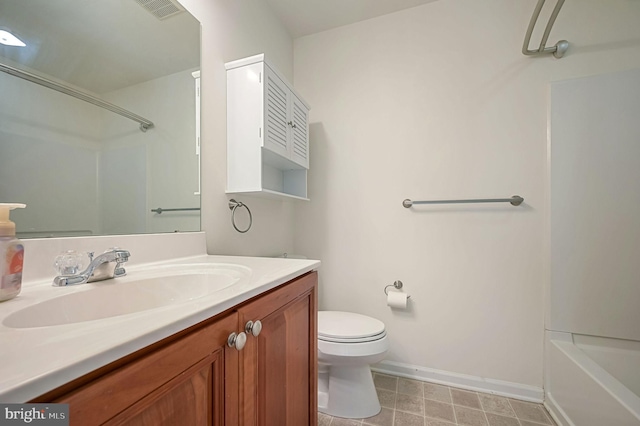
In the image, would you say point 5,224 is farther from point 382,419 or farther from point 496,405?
point 496,405

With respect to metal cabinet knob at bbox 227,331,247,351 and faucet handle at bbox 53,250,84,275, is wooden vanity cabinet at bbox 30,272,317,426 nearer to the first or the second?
metal cabinet knob at bbox 227,331,247,351

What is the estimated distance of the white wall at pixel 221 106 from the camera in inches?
46.1

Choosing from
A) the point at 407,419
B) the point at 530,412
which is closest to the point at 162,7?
the point at 407,419

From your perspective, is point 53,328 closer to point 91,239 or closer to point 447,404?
point 91,239

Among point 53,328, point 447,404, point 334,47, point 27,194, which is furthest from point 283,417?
point 334,47

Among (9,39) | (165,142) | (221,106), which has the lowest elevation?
(165,142)

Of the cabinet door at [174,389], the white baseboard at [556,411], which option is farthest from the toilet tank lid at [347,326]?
the white baseboard at [556,411]

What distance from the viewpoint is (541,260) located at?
1.41 meters

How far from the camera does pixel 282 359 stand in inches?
27.9

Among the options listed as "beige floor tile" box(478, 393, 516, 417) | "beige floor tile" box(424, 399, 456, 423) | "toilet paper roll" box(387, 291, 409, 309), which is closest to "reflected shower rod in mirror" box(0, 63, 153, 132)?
"toilet paper roll" box(387, 291, 409, 309)

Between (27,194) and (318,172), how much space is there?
1.46 m

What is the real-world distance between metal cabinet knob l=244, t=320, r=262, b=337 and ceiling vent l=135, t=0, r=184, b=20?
1191 mm

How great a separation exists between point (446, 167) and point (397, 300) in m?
0.88

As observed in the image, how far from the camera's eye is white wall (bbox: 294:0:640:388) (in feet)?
4.66
